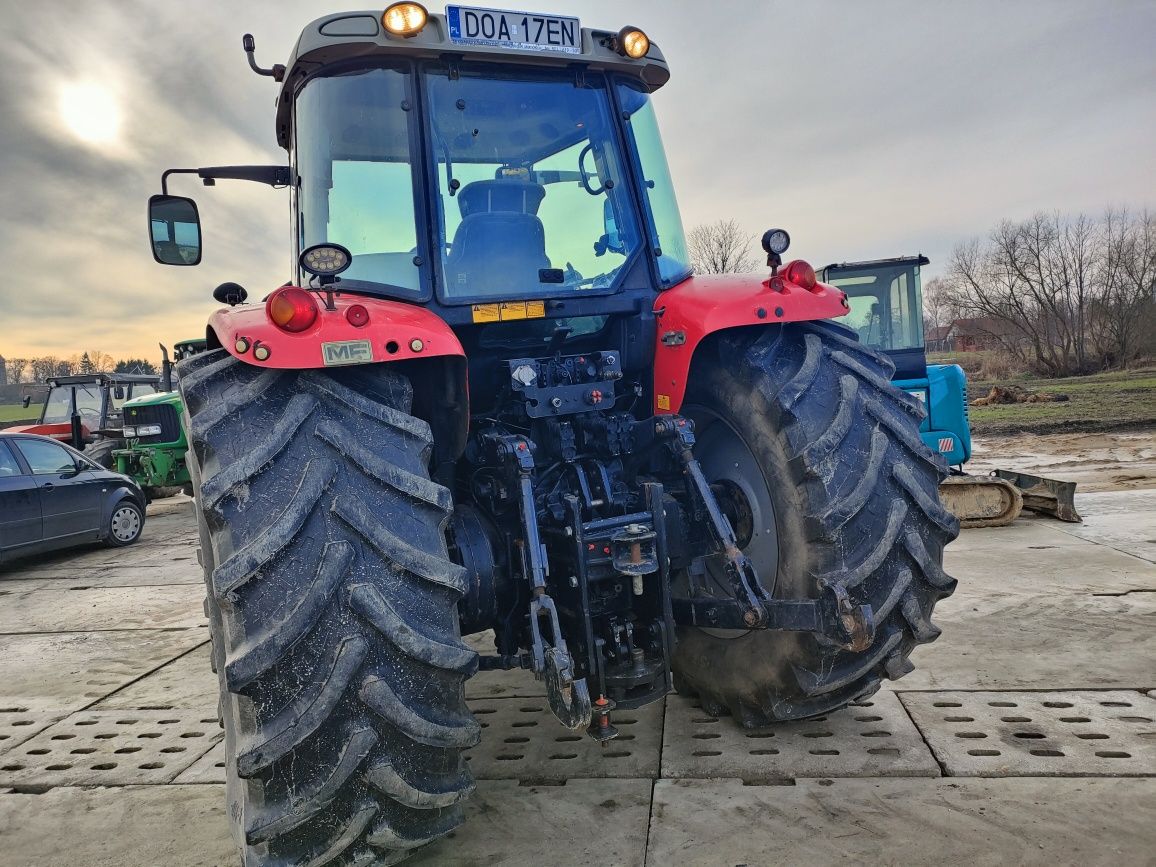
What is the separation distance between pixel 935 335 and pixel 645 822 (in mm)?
64653

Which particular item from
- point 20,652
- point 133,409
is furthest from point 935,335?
point 20,652

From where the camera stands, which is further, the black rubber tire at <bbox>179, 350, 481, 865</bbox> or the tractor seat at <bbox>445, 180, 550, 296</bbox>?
the tractor seat at <bbox>445, 180, 550, 296</bbox>

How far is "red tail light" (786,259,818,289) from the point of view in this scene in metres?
3.22

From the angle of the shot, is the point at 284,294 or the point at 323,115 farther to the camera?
the point at 323,115

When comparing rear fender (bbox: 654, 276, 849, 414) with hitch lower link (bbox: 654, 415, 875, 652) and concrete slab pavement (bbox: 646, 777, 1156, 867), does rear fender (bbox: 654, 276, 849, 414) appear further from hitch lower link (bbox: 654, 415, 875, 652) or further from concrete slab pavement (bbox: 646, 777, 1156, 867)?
concrete slab pavement (bbox: 646, 777, 1156, 867)

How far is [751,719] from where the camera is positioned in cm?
324

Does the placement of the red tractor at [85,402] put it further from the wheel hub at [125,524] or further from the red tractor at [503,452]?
the red tractor at [503,452]

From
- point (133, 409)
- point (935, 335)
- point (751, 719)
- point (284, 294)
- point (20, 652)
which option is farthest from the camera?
point (935, 335)

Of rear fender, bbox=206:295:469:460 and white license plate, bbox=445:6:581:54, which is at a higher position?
white license plate, bbox=445:6:581:54

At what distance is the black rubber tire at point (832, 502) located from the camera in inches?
109

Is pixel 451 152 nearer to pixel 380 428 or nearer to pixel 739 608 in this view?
pixel 380 428

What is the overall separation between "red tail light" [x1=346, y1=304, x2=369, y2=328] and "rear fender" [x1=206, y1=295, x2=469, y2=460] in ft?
0.04

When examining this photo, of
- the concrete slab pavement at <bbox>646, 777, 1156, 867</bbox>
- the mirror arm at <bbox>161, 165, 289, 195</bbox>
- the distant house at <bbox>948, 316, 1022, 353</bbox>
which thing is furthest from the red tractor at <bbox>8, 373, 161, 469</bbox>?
the distant house at <bbox>948, 316, 1022, 353</bbox>

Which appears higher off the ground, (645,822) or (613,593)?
(613,593)
